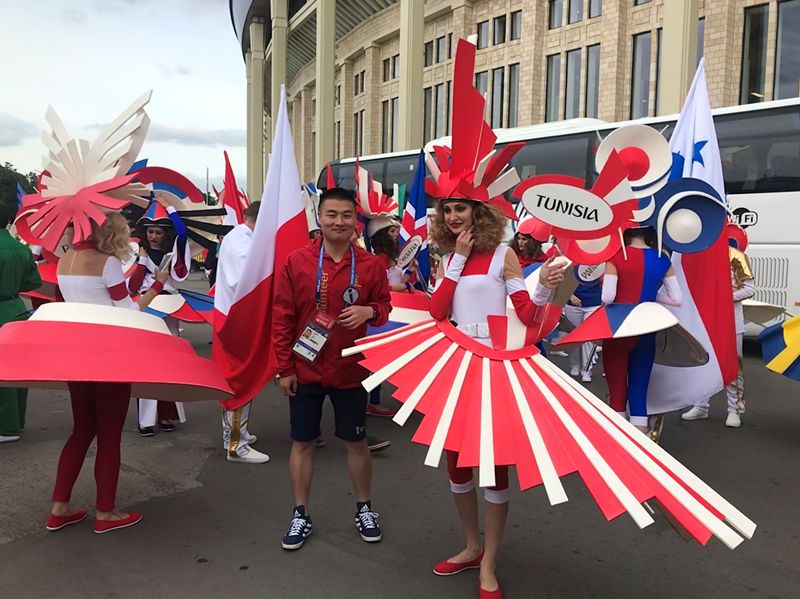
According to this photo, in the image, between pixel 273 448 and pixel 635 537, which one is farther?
pixel 273 448

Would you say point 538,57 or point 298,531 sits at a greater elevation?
point 538,57

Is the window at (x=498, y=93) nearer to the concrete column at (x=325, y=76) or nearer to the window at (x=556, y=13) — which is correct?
the window at (x=556, y=13)

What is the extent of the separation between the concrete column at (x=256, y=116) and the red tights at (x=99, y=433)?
4399cm

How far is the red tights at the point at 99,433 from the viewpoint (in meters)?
3.63

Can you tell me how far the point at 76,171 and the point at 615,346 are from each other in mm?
3557

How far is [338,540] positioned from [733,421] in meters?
4.23

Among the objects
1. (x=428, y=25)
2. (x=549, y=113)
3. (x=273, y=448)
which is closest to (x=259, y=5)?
(x=428, y=25)

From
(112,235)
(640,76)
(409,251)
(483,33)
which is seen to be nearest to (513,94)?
(483,33)

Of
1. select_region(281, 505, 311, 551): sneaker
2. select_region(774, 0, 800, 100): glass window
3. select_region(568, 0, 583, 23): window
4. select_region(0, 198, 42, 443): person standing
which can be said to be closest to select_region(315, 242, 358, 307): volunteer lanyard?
select_region(281, 505, 311, 551): sneaker

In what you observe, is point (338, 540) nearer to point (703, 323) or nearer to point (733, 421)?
point (703, 323)

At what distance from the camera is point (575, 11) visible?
23.0m

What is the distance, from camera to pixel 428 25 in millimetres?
29719

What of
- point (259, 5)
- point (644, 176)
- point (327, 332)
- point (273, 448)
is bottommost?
point (273, 448)

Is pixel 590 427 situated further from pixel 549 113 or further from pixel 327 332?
pixel 549 113
